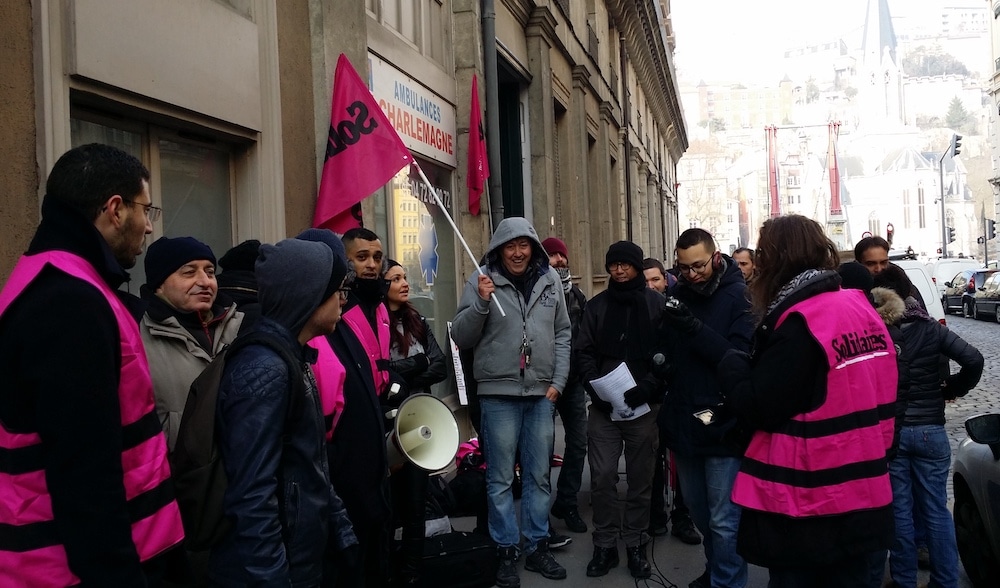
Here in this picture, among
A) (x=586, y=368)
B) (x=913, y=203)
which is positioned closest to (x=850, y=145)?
(x=913, y=203)

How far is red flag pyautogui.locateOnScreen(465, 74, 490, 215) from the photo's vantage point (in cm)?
945

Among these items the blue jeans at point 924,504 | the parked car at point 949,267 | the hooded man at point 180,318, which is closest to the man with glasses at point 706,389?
the blue jeans at point 924,504

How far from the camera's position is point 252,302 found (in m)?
4.07

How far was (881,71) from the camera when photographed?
18500cm

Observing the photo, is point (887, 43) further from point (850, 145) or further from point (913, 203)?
point (913, 203)

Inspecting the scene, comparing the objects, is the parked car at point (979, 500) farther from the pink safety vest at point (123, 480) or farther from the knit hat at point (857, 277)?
the pink safety vest at point (123, 480)

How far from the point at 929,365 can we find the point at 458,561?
2.81 metres

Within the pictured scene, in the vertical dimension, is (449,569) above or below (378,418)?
below

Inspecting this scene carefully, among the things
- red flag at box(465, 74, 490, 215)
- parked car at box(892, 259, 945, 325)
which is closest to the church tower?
parked car at box(892, 259, 945, 325)

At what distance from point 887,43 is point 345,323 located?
20440cm

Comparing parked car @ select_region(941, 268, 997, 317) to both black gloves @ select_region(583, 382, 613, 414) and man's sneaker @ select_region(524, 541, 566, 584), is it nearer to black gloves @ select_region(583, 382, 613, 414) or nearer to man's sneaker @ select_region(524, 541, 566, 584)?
black gloves @ select_region(583, 382, 613, 414)

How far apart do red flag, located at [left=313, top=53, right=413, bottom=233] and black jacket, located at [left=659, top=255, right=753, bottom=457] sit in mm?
2112

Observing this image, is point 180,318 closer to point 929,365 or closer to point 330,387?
point 330,387

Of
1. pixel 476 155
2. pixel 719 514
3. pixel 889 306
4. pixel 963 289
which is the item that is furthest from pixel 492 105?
pixel 963 289
